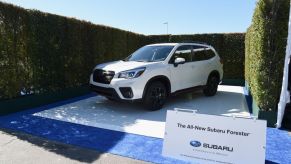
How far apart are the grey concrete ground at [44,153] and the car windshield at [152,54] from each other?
348 cm

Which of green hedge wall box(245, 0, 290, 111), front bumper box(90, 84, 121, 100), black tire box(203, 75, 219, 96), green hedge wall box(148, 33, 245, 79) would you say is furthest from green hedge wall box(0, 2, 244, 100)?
green hedge wall box(245, 0, 290, 111)

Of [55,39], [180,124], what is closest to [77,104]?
[55,39]

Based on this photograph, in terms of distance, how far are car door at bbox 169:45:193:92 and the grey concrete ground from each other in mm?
3445

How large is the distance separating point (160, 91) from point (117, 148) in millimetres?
2625

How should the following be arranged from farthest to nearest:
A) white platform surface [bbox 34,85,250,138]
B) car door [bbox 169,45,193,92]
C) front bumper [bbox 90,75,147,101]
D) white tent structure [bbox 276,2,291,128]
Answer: car door [bbox 169,45,193,92]
front bumper [bbox 90,75,147,101]
white platform surface [bbox 34,85,250,138]
white tent structure [bbox 276,2,291,128]

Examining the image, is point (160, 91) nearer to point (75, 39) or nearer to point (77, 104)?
point (77, 104)

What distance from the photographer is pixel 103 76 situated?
669cm

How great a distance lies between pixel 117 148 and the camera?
4.32 meters

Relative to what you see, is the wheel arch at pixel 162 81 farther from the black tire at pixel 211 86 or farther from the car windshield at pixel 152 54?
the black tire at pixel 211 86

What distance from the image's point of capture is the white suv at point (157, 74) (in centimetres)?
625

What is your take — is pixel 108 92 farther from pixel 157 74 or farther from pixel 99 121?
pixel 157 74

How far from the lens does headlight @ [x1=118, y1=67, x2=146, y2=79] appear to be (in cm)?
622

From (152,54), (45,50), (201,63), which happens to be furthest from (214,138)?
(45,50)

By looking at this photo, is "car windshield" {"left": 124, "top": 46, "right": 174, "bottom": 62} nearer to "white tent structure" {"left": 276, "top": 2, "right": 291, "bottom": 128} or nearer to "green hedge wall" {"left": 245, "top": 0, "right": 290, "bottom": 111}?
"green hedge wall" {"left": 245, "top": 0, "right": 290, "bottom": 111}
